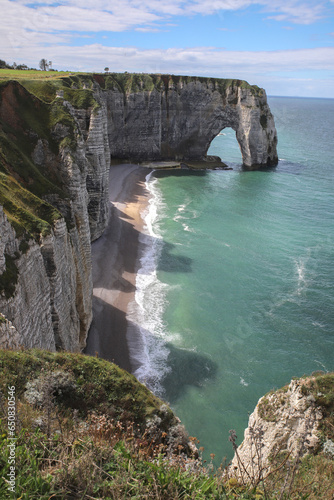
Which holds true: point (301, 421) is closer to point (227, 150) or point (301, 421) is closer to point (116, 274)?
point (116, 274)

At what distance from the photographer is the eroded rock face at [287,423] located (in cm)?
1237

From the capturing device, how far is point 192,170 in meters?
83.1

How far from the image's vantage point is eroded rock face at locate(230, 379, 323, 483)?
487 inches

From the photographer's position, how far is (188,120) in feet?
281

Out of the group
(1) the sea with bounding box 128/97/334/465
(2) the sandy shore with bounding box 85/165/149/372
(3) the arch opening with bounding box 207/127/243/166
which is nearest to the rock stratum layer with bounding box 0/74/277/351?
(2) the sandy shore with bounding box 85/165/149/372

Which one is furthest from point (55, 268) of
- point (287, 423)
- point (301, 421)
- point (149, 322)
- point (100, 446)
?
point (149, 322)

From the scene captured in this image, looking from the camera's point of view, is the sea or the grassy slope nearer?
the grassy slope

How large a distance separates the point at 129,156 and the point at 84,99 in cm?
4630

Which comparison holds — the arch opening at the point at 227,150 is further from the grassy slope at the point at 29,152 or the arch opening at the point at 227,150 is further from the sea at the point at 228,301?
the grassy slope at the point at 29,152

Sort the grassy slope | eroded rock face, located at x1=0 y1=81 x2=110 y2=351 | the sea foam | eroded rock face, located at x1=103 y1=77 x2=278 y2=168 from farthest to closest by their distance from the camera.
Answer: eroded rock face, located at x1=103 y1=77 x2=278 y2=168
the sea foam
the grassy slope
eroded rock face, located at x1=0 y1=81 x2=110 y2=351

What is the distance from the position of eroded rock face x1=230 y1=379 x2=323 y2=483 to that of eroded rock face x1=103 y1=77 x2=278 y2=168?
2877 inches

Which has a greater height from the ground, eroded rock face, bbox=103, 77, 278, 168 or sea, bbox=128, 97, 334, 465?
eroded rock face, bbox=103, 77, 278, 168

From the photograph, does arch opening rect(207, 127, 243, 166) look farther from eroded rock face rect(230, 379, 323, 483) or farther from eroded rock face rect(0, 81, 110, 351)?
eroded rock face rect(230, 379, 323, 483)

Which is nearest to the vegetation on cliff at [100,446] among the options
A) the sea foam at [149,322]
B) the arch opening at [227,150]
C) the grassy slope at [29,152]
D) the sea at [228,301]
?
the sea at [228,301]
